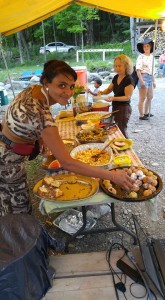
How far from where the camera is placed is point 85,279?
1421 millimetres

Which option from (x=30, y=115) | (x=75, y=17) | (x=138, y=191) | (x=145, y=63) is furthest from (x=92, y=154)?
(x=75, y=17)

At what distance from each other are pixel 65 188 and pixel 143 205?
5.34ft

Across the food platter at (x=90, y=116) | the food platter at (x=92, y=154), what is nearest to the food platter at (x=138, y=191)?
A: the food platter at (x=92, y=154)

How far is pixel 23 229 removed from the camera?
1.31m

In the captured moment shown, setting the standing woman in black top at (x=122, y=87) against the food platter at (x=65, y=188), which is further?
the standing woman in black top at (x=122, y=87)

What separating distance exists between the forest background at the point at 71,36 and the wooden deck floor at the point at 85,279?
49.3ft

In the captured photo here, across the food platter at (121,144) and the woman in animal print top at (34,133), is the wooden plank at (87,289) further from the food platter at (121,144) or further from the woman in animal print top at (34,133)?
the food platter at (121,144)

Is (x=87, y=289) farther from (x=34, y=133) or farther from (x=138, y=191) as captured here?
(x=34, y=133)

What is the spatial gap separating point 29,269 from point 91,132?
5.25 feet

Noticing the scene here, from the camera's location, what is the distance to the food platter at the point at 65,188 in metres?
1.56

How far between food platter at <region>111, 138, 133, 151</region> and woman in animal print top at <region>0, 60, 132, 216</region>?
2.38 ft

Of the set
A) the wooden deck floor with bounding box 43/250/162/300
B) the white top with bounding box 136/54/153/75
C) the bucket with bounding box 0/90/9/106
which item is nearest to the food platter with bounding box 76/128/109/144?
the wooden deck floor with bounding box 43/250/162/300

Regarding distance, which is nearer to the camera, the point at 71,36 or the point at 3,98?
the point at 3,98

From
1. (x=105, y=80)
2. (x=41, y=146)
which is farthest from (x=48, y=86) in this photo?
(x=105, y=80)
